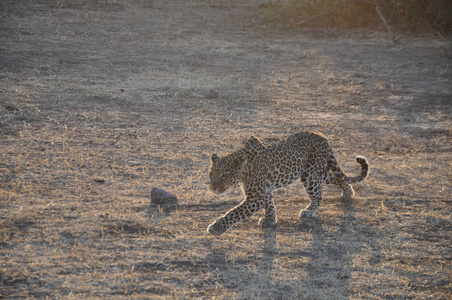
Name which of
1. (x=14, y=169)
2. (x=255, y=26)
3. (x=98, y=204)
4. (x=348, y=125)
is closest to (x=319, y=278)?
(x=98, y=204)

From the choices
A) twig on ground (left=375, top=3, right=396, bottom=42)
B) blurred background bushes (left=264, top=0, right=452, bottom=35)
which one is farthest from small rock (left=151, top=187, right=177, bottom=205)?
blurred background bushes (left=264, top=0, right=452, bottom=35)

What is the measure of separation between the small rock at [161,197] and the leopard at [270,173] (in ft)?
2.77

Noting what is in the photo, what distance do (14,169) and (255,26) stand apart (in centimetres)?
1360

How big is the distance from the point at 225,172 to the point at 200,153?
9.58 ft

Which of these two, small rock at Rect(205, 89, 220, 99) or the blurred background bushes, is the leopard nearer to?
small rock at Rect(205, 89, 220, 99)

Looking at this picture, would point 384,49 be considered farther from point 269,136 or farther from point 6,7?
point 6,7

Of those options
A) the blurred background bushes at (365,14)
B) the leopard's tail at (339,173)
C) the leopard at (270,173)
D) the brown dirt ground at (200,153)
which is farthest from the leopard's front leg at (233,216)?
the blurred background bushes at (365,14)

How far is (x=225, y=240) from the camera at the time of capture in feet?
22.2

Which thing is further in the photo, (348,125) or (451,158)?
(348,125)

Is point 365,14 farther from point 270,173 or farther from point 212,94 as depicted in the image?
point 270,173

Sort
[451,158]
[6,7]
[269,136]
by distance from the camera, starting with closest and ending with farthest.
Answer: [451,158], [269,136], [6,7]

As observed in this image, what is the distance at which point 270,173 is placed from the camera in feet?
24.1

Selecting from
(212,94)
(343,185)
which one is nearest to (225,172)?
(343,185)

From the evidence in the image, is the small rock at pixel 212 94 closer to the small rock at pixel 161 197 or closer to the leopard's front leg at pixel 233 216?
the small rock at pixel 161 197
